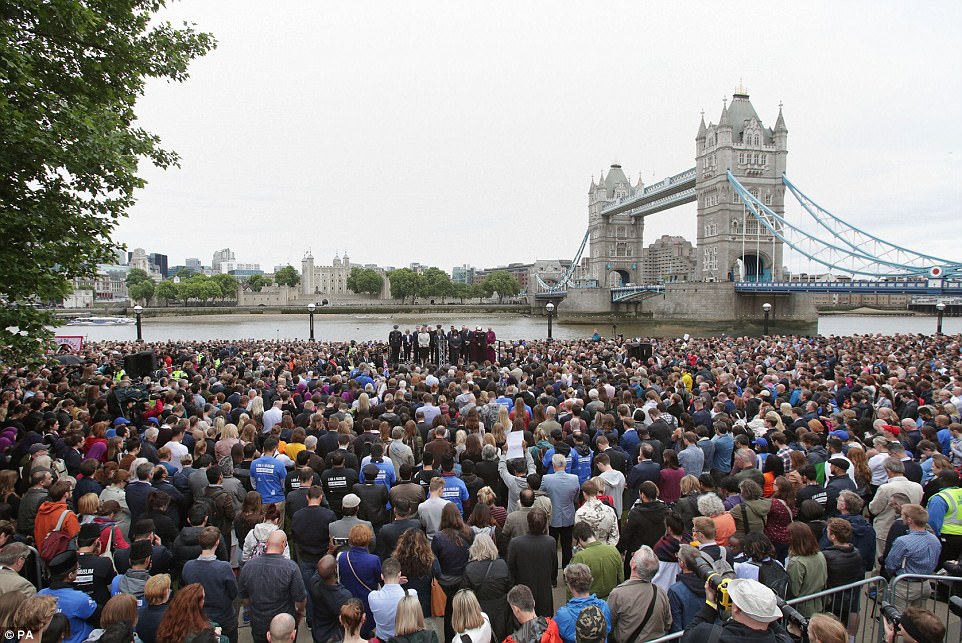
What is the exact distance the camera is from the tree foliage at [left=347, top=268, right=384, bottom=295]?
429 feet

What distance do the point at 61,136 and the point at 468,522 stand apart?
6.84 meters

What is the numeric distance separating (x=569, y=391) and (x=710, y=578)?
7170 mm

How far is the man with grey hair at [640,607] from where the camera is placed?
12.4ft

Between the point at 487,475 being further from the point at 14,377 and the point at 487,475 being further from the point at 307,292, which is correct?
the point at 307,292

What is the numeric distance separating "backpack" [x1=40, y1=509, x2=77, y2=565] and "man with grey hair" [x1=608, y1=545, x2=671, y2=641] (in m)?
4.31

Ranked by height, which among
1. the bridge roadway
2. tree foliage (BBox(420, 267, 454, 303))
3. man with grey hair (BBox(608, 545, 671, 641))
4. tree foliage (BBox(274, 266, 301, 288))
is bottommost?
man with grey hair (BBox(608, 545, 671, 641))

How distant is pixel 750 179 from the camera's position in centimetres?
6744

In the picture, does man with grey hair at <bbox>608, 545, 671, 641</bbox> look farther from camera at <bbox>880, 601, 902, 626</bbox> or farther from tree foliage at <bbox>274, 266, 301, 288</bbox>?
tree foliage at <bbox>274, 266, 301, 288</bbox>

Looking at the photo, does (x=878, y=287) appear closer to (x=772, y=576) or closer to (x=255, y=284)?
(x=772, y=576)

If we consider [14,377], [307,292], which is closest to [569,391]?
[14,377]

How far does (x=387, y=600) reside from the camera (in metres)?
3.78

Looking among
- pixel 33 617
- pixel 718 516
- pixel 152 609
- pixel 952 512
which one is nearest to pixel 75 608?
pixel 152 609

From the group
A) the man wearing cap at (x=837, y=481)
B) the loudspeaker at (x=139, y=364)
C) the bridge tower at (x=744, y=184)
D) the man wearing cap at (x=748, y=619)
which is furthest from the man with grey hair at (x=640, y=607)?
the bridge tower at (x=744, y=184)

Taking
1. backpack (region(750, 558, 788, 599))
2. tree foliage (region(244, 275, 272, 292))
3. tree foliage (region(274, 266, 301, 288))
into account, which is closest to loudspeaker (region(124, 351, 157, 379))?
backpack (region(750, 558, 788, 599))
